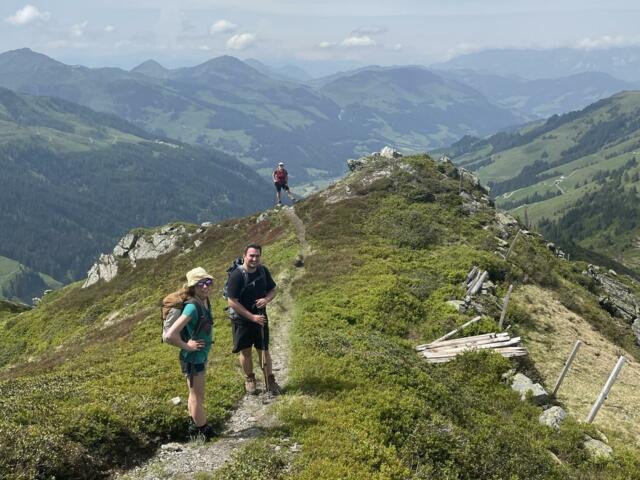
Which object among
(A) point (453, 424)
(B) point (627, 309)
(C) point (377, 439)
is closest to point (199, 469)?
(C) point (377, 439)

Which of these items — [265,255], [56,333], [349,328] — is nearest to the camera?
[349,328]

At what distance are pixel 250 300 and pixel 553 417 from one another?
12.3 metres

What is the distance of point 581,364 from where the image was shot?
81.8 feet

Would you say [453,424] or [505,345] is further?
[505,345]

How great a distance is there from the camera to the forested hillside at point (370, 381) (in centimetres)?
1163

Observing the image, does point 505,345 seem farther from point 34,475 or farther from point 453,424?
point 34,475

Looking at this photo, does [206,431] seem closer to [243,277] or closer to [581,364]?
[243,277]

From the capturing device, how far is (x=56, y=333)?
49.2 m

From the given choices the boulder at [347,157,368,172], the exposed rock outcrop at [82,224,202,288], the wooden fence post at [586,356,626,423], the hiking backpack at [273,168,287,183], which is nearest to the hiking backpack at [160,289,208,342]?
the wooden fence post at [586,356,626,423]

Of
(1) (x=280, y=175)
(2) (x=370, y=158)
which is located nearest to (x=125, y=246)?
(1) (x=280, y=175)

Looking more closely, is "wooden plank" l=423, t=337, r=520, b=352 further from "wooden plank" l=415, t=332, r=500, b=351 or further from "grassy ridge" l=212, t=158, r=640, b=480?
"grassy ridge" l=212, t=158, r=640, b=480

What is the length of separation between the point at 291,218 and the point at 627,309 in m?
34.5

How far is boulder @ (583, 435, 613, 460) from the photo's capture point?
15.5 m

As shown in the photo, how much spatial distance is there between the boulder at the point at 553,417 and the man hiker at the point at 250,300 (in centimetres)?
1054
